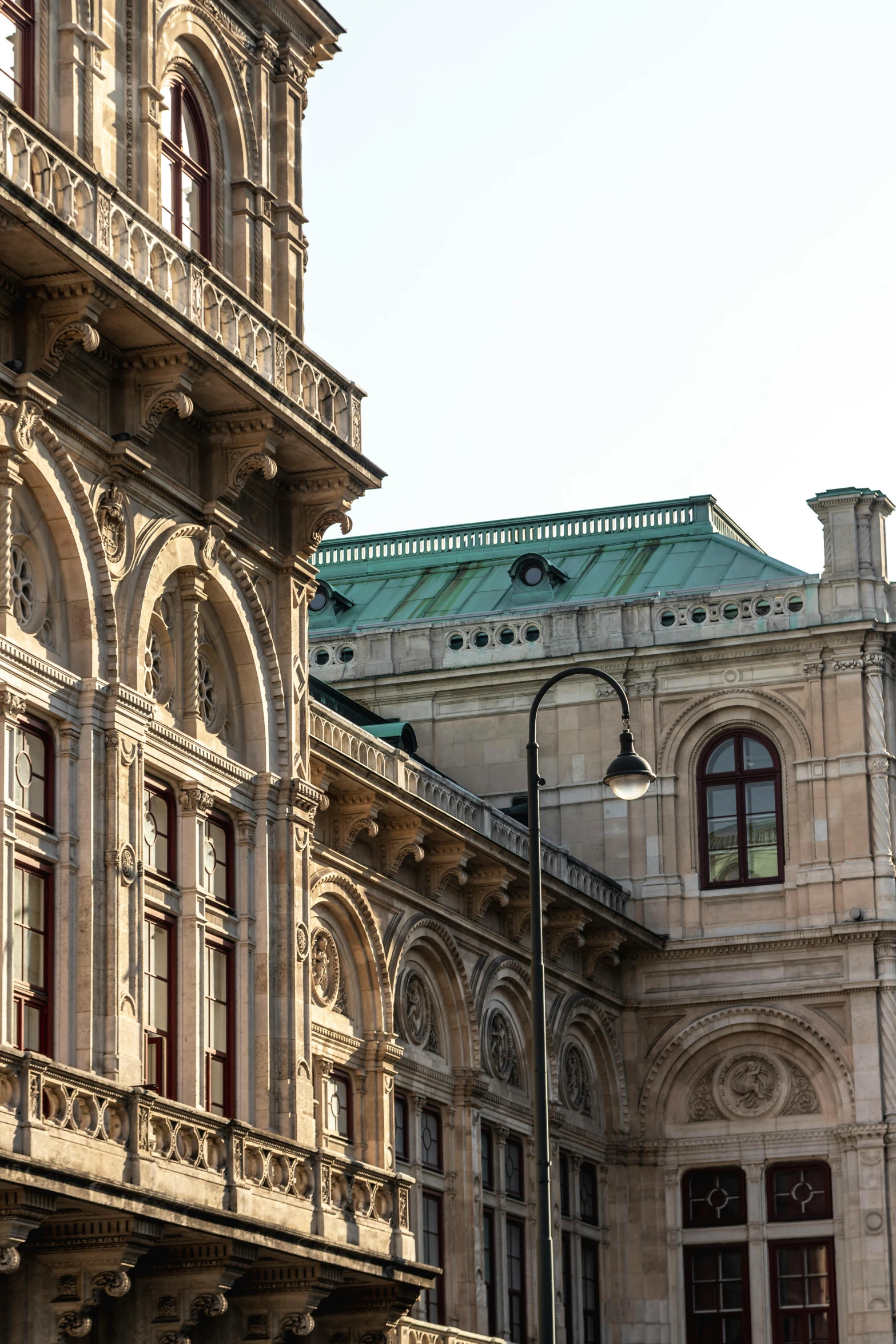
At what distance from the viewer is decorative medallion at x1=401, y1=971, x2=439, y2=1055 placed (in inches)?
1649

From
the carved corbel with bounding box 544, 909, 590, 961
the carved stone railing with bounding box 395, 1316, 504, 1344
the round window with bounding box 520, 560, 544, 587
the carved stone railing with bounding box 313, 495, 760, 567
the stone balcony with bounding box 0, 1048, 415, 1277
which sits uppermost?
the carved stone railing with bounding box 313, 495, 760, 567

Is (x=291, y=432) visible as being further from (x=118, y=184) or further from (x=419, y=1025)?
(x=419, y=1025)

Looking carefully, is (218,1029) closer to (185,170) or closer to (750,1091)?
(185,170)

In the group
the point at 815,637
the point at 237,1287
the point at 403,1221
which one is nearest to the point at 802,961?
the point at 815,637

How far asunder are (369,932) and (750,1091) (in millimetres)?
11754

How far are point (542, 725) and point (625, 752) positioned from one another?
70.6 ft

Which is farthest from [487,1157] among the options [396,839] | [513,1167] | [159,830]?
[159,830]

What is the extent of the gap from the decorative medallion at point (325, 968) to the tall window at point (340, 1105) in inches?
41.9

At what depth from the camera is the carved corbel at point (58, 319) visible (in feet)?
93.5

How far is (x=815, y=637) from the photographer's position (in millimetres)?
50031

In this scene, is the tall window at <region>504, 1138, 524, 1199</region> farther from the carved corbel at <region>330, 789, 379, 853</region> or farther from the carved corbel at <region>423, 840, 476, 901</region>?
the carved corbel at <region>330, 789, 379, 853</region>

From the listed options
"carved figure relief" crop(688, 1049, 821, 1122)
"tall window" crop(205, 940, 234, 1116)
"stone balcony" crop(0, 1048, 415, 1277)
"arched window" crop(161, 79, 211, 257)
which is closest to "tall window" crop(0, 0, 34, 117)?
"arched window" crop(161, 79, 211, 257)

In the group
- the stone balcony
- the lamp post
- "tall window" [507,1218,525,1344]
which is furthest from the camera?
"tall window" [507,1218,525,1344]

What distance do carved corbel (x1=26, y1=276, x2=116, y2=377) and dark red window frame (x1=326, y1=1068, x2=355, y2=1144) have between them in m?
13.6
